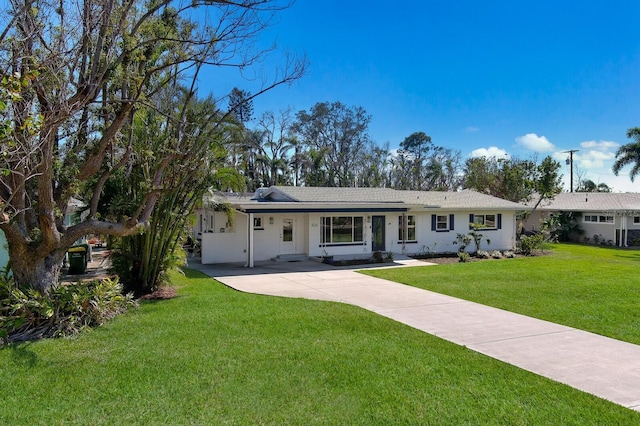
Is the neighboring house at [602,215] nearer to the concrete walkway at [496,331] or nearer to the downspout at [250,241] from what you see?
the concrete walkway at [496,331]

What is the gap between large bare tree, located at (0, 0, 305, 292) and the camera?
6297mm

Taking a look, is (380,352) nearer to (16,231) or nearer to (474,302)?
(474,302)

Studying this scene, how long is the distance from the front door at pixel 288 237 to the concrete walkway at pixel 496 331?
5014 millimetres

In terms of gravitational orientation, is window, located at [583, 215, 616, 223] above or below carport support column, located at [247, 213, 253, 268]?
above

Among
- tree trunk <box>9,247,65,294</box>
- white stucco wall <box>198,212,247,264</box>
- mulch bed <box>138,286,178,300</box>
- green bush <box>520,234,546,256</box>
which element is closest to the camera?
tree trunk <box>9,247,65,294</box>

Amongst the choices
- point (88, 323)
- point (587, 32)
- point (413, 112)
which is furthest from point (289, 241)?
point (413, 112)

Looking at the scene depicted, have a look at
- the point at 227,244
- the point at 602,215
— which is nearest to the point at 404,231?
the point at 227,244

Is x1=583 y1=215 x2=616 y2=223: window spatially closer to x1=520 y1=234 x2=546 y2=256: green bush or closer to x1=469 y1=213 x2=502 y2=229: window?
x1=520 y1=234 x2=546 y2=256: green bush

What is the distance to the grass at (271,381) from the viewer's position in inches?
173

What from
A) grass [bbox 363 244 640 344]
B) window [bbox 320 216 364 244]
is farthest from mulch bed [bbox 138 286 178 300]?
window [bbox 320 216 364 244]

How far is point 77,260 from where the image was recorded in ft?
45.8

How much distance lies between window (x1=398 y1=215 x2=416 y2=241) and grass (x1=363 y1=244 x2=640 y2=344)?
3.70m

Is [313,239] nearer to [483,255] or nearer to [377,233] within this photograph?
[377,233]

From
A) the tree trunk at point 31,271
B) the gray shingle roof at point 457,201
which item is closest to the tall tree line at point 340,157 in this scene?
the gray shingle roof at point 457,201
